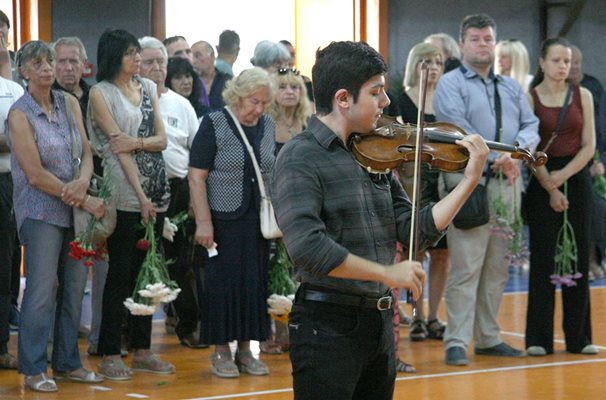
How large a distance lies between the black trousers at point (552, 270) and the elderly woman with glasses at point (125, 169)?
2.19m

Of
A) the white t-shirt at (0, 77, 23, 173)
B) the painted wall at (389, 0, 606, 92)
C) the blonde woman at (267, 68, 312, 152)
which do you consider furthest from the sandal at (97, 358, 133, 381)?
the painted wall at (389, 0, 606, 92)

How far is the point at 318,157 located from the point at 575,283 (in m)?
3.96

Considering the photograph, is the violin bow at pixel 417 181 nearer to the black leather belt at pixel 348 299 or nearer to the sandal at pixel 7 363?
the black leather belt at pixel 348 299

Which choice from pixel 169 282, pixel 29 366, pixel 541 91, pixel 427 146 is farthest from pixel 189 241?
pixel 427 146

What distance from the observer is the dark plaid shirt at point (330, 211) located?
315 cm

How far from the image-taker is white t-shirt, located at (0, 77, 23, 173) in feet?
20.4

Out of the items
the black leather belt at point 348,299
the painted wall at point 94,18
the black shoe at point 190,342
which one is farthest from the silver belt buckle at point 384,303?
the painted wall at point 94,18

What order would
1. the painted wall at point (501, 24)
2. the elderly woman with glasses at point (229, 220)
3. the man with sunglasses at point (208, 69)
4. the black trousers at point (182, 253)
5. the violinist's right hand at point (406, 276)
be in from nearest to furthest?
1. the violinist's right hand at point (406, 276)
2. the elderly woman with glasses at point (229, 220)
3. the black trousers at point (182, 253)
4. the man with sunglasses at point (208, 69)
5. the painted wall at point (501, 24)

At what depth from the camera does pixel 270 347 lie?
695 centimetres

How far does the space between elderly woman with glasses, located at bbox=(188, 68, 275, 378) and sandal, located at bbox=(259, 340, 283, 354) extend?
2.15 feet

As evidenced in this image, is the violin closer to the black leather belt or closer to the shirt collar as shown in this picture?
the shirt collar

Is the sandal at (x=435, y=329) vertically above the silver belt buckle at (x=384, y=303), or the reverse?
the silver belt buckle at (x=384, y=303)

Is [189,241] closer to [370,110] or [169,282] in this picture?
[169,282]

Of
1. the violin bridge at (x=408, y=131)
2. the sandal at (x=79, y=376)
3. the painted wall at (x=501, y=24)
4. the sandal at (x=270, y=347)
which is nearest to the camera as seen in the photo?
the violin bridge at (x=408, y=131)
